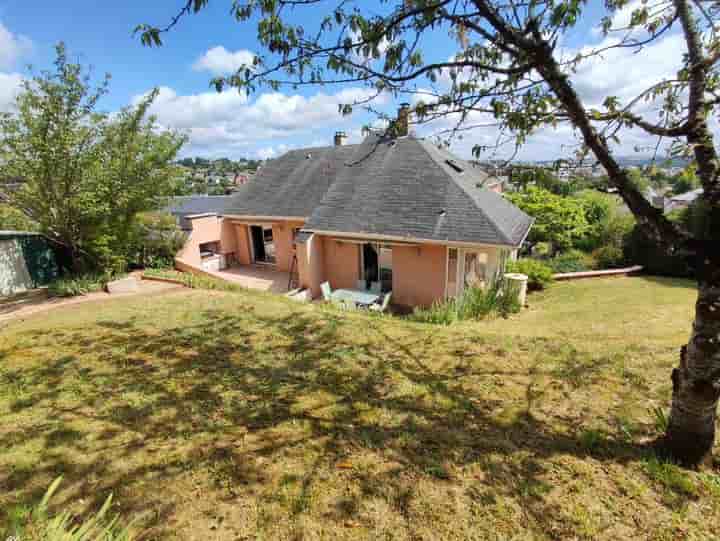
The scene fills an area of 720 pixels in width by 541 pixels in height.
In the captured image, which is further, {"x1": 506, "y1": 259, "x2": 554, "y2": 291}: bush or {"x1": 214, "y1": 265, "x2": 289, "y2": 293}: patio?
{"x1": 214, "y1": 265, "x2": 289, "y2": 293}: patio

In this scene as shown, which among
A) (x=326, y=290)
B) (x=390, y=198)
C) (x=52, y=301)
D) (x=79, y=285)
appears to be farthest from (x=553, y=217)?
(x=52, y=301)

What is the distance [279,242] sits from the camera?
59.4ft

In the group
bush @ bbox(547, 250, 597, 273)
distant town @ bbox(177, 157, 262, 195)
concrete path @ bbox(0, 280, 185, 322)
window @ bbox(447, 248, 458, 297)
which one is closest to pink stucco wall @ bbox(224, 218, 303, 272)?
concrete path @ bbox(0, 280, 185, 322)

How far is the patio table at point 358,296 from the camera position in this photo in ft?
41.7

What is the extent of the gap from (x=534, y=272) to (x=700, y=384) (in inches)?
502

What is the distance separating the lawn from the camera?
2.70 m

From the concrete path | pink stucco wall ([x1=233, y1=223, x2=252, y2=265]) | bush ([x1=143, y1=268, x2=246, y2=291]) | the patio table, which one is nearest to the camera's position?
the concrete path

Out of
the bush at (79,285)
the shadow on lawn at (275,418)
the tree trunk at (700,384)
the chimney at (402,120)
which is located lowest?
the shadow on lawn at (275,418)

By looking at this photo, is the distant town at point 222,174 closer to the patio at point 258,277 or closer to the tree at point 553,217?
the patio at point 258,277

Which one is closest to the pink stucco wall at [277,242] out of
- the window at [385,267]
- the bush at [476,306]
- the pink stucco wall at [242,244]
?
the pink stucco wall at [242,244]

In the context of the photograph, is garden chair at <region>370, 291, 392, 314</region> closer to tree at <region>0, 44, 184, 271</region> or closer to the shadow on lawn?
the shadow on lawn

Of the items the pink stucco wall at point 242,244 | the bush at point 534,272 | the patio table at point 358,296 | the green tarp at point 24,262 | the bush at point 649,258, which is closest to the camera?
the green tarp at point 24,262

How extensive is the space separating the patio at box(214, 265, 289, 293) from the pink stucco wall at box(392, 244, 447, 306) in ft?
17.8

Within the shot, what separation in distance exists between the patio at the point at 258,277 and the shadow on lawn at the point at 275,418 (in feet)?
30.6
